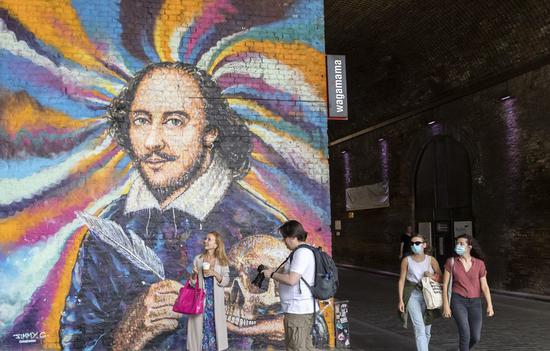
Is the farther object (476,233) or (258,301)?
(476,233)

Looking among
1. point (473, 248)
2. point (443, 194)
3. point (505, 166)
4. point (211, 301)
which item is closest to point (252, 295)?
point (211, 301)

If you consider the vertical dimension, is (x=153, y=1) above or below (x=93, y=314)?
above

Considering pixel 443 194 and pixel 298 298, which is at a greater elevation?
pixel 443 194

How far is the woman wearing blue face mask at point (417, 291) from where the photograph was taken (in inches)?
285

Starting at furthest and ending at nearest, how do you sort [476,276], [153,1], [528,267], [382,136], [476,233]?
1. [382,136]
2. [476,233]
3. [528,267]
4. [153,1]
5. [476,276]

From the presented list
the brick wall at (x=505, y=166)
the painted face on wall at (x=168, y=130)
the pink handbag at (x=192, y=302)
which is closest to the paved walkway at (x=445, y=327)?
the brick wall at (x=505, y=166)

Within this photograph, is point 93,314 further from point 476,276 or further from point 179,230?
point 476,276

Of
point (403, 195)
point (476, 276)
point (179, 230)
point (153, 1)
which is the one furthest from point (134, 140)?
point (403, 195)

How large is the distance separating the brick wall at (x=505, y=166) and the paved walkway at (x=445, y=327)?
3.10 ft

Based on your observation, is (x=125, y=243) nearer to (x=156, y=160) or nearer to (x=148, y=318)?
(x=148, y=318)

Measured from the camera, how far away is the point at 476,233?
16406mm

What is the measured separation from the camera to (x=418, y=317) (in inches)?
286

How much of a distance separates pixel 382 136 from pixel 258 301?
14.3m
